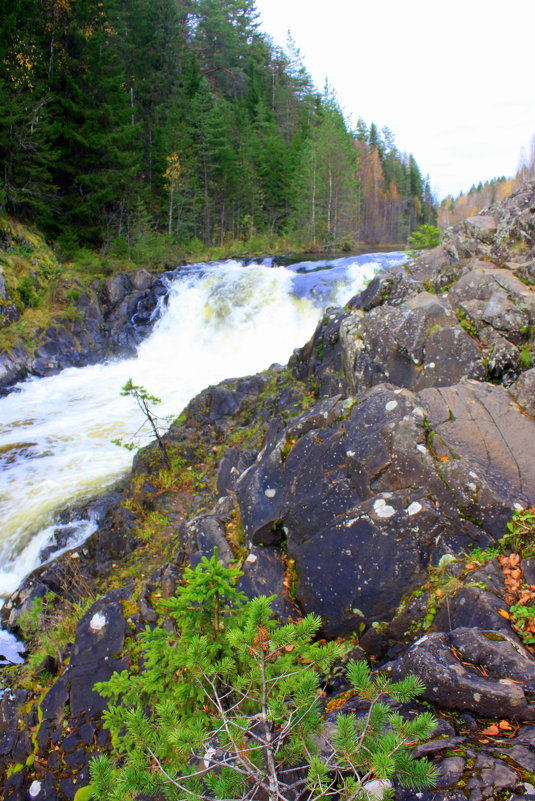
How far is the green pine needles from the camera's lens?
1.82 meters

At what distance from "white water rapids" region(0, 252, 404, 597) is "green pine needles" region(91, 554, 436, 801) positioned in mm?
5632

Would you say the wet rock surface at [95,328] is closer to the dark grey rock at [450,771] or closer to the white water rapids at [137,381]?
the white water rapids at [137,381]

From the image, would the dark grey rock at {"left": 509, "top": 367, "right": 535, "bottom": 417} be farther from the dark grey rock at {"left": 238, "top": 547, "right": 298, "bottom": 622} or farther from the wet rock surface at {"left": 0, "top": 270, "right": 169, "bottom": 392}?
the wet rock surface at {"left": 0, "top": 270, "right": 169, "bottom": 392}

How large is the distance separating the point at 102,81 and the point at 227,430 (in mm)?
22400

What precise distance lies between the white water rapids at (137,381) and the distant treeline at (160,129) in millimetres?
6998

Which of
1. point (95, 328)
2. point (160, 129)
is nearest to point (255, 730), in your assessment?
point (95, 328)

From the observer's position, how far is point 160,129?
29.6 meters

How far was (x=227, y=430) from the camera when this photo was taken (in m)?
9.36

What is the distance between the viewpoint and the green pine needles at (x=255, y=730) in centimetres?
182

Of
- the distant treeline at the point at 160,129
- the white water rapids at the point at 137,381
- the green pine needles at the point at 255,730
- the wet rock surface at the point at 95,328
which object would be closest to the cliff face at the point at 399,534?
the green pine needles at the point at 255,730

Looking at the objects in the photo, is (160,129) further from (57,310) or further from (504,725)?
(504,725)

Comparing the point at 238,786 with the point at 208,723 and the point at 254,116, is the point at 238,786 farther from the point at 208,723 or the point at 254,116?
the point at 254,116

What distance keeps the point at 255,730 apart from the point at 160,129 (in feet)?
113

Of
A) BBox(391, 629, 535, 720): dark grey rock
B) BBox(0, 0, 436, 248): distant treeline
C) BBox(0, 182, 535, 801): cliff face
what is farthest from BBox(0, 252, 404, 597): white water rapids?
BBox(0, 0, 436, 248): distant treeline
